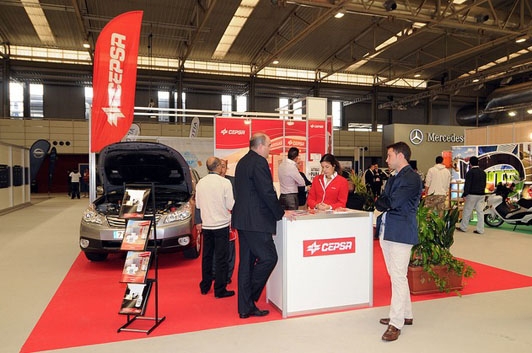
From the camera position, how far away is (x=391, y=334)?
3.06 m

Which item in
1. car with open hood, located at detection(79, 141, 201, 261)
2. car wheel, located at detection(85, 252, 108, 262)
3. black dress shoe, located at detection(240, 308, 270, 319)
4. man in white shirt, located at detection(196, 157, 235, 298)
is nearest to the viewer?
black dress shoe, located at detection(240, 308, 270, 319)

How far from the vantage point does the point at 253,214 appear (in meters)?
3.33

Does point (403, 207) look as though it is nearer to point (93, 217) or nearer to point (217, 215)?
point (217, 215)

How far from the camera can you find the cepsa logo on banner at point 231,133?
8039mm

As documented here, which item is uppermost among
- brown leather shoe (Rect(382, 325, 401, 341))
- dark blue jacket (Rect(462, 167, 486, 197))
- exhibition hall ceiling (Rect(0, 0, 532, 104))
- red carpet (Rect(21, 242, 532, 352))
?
exhibition hall ceiling (Rect(0, 0, 532, 104))

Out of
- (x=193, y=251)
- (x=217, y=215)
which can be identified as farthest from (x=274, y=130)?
(x=217, y=215)

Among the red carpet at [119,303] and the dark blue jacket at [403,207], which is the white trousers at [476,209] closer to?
the red carpet at [119,303]

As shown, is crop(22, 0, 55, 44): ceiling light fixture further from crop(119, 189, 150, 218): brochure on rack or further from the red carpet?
crop(119, 189, 150, 218): brochure on rack

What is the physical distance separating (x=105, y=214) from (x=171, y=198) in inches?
35.9

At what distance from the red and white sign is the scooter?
18.0 ft

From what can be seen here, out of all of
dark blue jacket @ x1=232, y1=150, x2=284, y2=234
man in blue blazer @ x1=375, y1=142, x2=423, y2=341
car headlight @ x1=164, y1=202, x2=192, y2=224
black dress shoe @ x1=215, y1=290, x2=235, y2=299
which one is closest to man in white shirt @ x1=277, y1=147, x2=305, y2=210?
car headlight @ x1=164, y1=202, x2=192, y2=224

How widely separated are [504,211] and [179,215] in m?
6.89

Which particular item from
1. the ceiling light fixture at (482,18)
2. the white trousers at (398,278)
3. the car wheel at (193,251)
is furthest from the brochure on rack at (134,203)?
the ceiling light fixture at (482,18)

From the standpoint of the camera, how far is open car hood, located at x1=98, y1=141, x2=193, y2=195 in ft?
17.5
